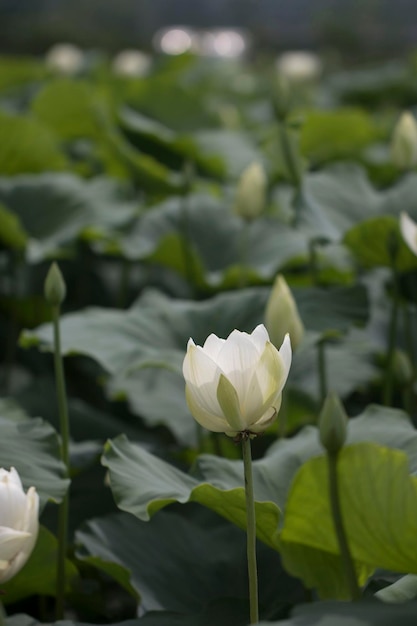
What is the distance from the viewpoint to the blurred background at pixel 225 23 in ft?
26.3

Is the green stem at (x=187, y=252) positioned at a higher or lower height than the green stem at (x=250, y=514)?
higher

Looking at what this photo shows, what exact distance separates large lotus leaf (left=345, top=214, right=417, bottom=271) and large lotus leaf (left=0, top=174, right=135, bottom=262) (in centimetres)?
56

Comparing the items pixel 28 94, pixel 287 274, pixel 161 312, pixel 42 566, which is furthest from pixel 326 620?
pixel 28 94

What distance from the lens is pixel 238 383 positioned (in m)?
0.87

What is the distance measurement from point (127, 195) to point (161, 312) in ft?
2.33

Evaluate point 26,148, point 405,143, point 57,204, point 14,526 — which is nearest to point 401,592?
point 14,526

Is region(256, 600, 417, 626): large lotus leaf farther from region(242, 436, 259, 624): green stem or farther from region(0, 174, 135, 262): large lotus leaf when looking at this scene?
region(0, 174, 135, 262): large lotus leaf

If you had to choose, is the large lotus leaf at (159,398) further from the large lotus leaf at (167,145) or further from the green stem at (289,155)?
the large lotus leaf at (167,145)

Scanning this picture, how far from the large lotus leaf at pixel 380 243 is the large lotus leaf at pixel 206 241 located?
23 centimetres

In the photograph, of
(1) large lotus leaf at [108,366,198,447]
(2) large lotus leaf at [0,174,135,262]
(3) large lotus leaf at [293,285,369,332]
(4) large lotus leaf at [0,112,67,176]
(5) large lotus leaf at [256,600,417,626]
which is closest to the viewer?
(5) large lotus leaf at [256,600,417,626]

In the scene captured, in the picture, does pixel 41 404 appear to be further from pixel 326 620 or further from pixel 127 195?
pixel 326 620

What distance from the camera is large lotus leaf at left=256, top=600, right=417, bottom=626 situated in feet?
2.38

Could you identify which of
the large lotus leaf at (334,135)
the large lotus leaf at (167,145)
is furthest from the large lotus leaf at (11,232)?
the large lotus leaf at (334,135)

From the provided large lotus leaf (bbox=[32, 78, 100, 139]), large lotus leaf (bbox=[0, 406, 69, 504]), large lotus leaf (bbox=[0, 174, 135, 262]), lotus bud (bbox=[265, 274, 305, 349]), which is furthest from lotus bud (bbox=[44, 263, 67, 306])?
large lotus leaf (bbox=[32, 78, 100, 139])
